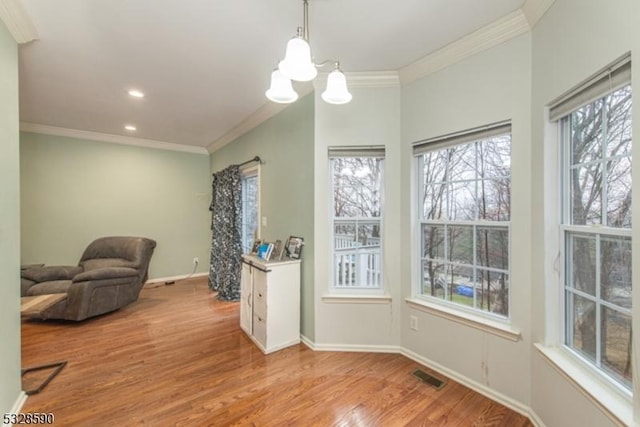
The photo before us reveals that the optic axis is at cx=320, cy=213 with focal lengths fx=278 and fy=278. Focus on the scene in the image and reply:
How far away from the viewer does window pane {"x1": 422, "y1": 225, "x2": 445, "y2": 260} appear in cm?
231

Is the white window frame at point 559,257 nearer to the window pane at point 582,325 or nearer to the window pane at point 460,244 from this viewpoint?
the window pane at point 582,325

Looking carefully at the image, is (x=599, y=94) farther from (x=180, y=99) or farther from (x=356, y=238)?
(x=180, y=99)

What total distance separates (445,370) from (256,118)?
338 centimetres

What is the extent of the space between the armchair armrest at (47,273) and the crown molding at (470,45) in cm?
467

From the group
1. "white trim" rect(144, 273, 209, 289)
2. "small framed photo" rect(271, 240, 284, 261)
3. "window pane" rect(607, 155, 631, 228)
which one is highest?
"window pane" rect(607, 155, 631, 228)

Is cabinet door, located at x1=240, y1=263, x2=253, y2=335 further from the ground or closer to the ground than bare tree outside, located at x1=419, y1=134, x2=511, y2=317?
closer to the ground

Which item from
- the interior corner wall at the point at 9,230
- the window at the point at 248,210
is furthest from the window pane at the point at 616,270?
the window at the point at 248,210

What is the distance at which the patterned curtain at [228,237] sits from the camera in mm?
4105

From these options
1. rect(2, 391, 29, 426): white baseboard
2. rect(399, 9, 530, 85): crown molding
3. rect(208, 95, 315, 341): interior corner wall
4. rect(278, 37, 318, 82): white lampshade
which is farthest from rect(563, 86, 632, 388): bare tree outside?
rect(2, 391, 29, 426): white baseboard

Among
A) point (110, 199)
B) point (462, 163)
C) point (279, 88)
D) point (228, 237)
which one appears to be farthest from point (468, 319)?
point (110, 199)

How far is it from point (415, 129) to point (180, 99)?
2577 mm

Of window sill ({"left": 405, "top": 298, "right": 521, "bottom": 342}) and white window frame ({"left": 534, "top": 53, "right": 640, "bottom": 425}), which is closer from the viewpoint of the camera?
white window frame ({"left": 534, "top": 53, "right": 640, "bottom": 425})

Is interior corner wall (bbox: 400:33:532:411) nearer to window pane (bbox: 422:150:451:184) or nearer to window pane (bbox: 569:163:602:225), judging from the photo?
window pane (bbox: 422:150:451:184)

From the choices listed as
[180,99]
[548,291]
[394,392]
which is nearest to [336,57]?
[180,99]
